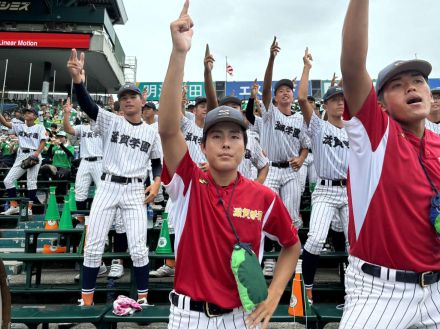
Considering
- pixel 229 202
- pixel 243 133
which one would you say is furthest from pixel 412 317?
pixel 243 133

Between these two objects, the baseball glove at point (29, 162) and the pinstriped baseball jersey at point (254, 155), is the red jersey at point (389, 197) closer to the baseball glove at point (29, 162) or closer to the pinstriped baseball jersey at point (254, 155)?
the pinstriped baseball jersey at point (254, 155)

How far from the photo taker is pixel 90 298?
3570 millimetres

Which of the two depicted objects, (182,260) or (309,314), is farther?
(309,314)

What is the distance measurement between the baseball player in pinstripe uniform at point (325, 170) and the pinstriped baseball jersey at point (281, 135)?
0.72m

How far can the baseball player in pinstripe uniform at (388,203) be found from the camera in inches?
64.7

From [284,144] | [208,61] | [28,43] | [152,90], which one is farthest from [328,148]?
[152,90]

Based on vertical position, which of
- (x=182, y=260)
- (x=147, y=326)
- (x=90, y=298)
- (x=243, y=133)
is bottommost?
(x=147, y=326)

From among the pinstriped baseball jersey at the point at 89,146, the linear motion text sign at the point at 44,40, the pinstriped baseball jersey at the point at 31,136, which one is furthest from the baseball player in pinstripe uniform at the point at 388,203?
the linear motion text sign at the point at 44,40

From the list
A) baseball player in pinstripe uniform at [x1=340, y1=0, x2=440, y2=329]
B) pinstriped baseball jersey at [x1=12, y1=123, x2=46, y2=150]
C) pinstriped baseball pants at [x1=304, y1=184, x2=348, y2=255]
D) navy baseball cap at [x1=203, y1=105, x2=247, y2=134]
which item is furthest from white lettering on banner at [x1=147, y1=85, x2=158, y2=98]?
baseball player in pinstripe uniform at [x1=340, y1=0, x2=440, y2=329]

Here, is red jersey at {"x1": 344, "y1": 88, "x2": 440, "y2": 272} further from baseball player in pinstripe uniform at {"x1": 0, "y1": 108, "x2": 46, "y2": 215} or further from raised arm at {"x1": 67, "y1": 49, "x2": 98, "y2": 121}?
baseball player in pinstripe uniform at {"x1": 0, "y1": 108, "x2": 46, "y2": 215}

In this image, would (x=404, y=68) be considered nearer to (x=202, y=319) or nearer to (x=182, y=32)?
(x=182, y=32)

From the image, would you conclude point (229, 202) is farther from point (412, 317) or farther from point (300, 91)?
point (300, 91)

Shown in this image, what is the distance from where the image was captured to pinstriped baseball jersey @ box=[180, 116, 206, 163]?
5.17 meters

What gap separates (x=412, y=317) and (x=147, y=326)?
2.70 meters
